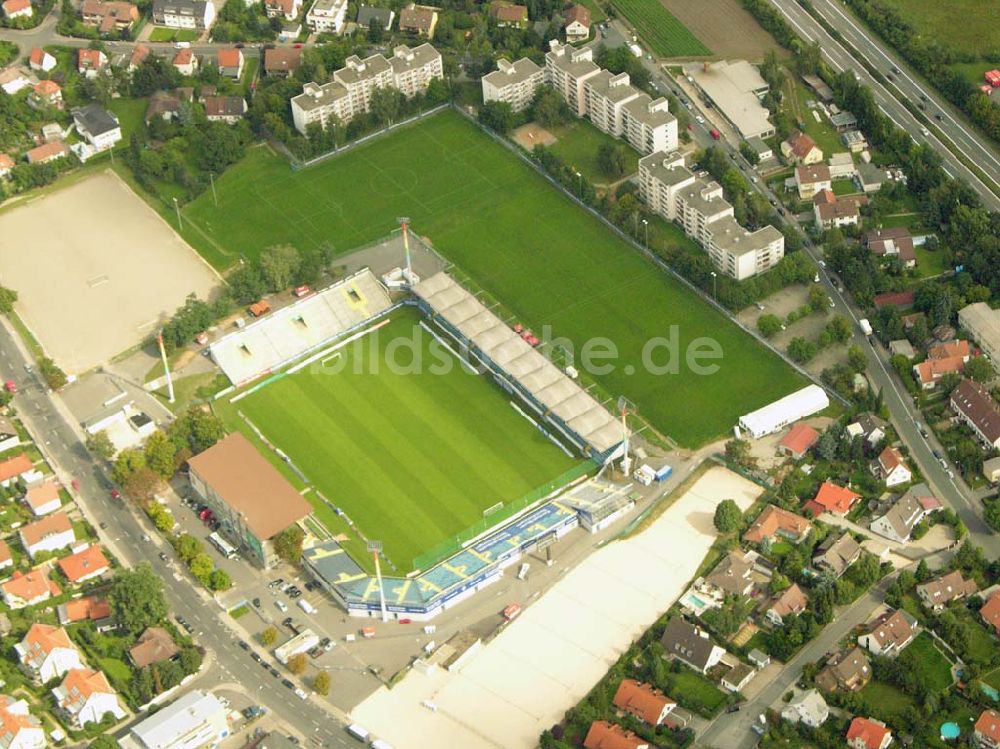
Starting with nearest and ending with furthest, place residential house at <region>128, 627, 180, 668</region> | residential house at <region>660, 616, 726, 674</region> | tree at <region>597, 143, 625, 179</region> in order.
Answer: residential house at <region>660, 616, 726, 674</region>
residential house at <region>128, 627, 180, 668</region>
tree at <region>597, 143, 625, 179</region>

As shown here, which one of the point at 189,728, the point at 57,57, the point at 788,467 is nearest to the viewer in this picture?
the point at 189,728

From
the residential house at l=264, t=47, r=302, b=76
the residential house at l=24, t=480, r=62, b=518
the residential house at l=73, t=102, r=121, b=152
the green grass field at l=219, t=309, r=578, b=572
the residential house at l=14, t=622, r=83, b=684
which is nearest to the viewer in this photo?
the residential house at l=14, t=622, r=83, b=684

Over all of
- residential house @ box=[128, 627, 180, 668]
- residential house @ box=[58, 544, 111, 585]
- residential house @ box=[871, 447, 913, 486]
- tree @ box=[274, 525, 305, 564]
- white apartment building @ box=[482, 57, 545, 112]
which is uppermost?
white apartment building @ box=[482, 57, 545, 112]

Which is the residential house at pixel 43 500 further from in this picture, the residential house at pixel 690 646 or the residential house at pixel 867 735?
the residential house at pixel 867 735

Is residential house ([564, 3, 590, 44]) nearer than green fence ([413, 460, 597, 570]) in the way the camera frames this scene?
No

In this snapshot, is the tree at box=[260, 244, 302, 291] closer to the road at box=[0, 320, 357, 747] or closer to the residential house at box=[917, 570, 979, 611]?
the road at box=[0, 320, 357, 747]

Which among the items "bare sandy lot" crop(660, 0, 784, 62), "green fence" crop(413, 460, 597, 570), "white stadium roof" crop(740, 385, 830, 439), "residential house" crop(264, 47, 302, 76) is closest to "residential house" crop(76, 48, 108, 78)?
"residential house" crop(264, 47, 302, 76)

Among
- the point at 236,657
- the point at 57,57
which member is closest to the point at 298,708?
the point at 236,657

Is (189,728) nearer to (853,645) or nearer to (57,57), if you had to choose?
(853,645)
